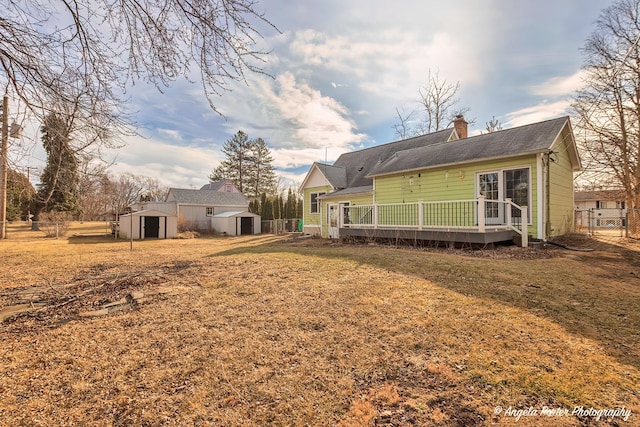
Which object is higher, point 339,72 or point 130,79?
point 339,72

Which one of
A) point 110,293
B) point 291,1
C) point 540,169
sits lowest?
point 110,293

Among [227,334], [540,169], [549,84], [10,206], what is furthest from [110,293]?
[10,206]

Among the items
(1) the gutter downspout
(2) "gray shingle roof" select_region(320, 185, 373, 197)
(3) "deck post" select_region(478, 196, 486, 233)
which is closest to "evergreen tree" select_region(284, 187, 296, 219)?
(2) "gray shingle roof" select_region(320, 185, 373, 197)

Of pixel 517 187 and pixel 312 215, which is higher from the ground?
pixel 517 187

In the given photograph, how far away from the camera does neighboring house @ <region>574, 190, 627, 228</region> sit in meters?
14.9

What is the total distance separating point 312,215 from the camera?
1920cm

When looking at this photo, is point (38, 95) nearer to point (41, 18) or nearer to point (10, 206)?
point (41, 18)

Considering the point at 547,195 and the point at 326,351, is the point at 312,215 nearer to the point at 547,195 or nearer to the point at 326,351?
the point at 547,195

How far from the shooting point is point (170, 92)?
3936 mm

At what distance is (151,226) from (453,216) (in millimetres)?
20283

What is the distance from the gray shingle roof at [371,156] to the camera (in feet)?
54.8

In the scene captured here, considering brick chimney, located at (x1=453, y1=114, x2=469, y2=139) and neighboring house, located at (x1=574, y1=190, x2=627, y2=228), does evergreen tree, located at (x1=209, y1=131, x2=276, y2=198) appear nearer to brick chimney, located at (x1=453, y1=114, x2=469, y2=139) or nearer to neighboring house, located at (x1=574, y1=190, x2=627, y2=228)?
brick chimney, located at (x1=453, y1=114, x2=469, y2=139)

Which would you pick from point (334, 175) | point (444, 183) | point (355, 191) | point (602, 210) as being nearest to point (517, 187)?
point (444, 183)

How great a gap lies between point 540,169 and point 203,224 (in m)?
26.3
